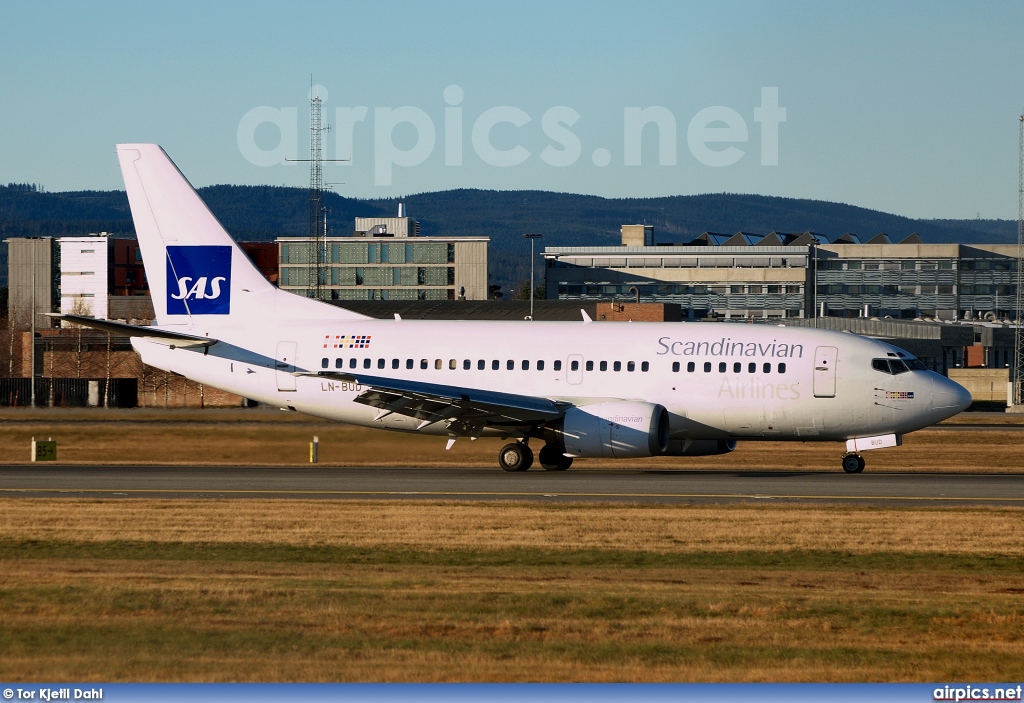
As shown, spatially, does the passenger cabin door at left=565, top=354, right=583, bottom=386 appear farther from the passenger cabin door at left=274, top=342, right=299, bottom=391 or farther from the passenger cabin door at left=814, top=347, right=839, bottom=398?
the passenger cabin door at left=274, top=342, right=299, bottom=391

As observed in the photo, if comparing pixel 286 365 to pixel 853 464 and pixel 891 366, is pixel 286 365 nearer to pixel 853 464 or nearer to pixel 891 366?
pixel 853 464

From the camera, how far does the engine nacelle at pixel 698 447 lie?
37562mm

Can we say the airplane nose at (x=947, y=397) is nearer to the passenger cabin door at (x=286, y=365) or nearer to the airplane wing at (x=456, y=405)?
the airplane wing at (x=456, y=405)

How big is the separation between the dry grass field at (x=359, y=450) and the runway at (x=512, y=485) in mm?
2615

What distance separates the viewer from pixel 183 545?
2162 cm

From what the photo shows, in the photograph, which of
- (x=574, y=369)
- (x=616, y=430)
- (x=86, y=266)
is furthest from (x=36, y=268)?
(x=616, y=430)

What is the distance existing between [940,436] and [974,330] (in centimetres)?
6069

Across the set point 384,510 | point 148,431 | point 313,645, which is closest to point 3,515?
point 384,510

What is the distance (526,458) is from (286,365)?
8.11 meters

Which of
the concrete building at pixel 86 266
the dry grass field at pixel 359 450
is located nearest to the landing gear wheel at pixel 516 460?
the dry grass field at pixel 359 450

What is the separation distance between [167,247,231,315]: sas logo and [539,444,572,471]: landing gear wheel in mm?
11109

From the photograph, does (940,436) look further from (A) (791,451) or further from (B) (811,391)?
(B) (811,391)

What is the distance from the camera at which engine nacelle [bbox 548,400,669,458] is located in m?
34.3

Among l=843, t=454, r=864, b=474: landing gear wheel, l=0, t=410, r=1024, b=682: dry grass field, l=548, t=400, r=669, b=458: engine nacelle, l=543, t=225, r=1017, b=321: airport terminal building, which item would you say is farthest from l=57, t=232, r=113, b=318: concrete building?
l=0, t=410, r=1024, b=682: dry grass field
